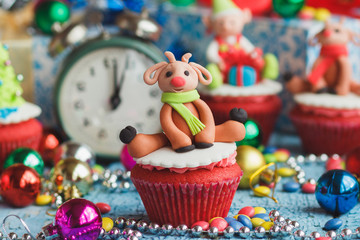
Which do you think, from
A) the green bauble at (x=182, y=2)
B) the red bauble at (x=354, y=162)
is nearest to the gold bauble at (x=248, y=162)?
the red bauble at (x=354, y=162)

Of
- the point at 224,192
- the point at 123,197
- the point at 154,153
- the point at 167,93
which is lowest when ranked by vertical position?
the point at 123,197

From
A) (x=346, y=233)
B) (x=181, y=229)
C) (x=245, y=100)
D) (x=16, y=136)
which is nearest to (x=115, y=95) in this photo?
(x=16, y=136)

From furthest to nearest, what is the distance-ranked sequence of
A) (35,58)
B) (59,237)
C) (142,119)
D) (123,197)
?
(35,58) → (142,119) → (123,197) → (59,237)

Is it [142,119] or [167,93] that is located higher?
[167,93]

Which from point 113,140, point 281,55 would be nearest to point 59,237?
point 113,140

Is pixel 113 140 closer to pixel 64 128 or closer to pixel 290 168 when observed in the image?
pixel 64 128

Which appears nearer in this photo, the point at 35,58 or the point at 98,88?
the point at 98,88
